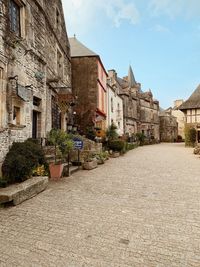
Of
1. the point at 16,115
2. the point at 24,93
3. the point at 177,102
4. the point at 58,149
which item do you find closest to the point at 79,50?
the point at 58,149

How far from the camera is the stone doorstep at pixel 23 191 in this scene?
5.12 meters

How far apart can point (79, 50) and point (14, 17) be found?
11.0m

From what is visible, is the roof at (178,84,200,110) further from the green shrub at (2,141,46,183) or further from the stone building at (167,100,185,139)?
the green shrub at (2,141,46,183)

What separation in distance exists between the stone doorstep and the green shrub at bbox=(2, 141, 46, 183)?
1.10 ft

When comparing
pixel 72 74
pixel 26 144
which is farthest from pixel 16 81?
pixel 72 74

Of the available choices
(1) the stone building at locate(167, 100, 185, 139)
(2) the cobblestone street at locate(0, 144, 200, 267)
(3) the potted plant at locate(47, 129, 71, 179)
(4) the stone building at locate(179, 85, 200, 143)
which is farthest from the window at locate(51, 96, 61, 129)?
(1) the stone building at locate(167, 100, 185, 139)

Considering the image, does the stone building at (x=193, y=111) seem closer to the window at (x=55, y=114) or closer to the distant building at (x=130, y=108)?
the distant building at (x=130, y=108)

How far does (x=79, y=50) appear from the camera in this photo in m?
19.0

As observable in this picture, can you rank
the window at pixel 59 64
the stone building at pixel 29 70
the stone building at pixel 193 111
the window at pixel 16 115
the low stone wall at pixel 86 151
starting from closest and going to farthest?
the stone building at pixel 29 70 < the window at pixel 16 115 < the low stone wall at pixel 86 151 < the window at pixel 59 64 < the stone building at pixel 193 111

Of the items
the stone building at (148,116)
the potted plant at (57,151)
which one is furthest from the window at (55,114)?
the stone building at (148,116)

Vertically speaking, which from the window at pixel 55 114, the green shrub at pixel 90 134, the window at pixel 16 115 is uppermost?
the window at pixel 55 114

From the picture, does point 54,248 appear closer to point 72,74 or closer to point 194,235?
point 194,235

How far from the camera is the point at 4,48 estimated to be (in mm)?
6906

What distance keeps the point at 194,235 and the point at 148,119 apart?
3886cm
